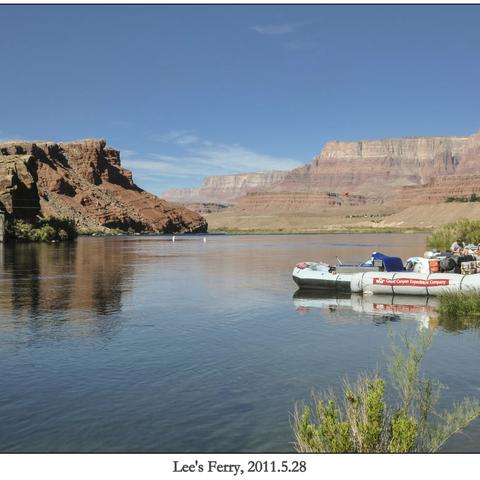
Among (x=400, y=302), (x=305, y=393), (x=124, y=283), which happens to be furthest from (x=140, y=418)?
(x=124, y=283)

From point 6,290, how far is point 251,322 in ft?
62.7

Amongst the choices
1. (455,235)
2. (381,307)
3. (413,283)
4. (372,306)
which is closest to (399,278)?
(413,283)

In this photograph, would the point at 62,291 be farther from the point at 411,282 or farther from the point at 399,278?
the point at 411,282

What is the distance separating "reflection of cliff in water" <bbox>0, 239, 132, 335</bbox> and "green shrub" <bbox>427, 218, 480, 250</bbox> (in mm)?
37164

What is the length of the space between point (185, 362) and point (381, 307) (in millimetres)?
15590

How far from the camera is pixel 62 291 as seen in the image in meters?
37.7

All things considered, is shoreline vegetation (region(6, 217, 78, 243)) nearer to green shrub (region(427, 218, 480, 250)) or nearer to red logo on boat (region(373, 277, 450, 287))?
green shrub (region(427, 218, 480, 250))

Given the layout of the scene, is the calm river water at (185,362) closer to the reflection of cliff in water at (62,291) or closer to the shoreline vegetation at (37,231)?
the reflection of cliff in water at (62,291)

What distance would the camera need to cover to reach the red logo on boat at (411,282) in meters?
33.0

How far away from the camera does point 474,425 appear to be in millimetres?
13086

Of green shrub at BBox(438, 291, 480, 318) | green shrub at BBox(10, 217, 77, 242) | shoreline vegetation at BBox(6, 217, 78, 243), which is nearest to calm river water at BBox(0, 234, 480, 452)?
green shrub at BBox(438, 291, 480, 318)

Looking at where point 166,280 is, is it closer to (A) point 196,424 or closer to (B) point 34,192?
(A) point 196,424

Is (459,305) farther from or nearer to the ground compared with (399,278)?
nearer to the ground

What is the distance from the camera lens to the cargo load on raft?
107ft
